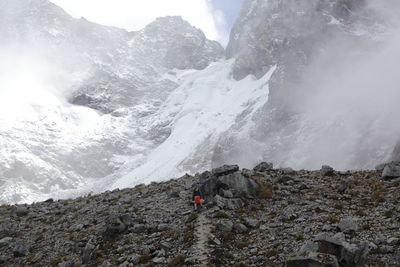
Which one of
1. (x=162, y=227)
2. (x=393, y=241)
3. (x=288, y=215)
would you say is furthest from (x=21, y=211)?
(x=393, y=241)

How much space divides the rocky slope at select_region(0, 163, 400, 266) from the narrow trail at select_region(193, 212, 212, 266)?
6cm

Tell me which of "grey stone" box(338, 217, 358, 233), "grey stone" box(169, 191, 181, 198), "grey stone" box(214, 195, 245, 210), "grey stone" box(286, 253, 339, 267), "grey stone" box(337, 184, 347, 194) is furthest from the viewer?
"grey stone" box(169, 191, 181, 198)

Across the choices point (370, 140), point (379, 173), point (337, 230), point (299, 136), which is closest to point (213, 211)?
point (337, 230)

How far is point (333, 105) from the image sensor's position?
7721 inches

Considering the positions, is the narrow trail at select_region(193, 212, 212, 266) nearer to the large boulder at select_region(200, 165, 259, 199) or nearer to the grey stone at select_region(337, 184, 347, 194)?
the large boulder at select_region(200, 165, 259, 199)

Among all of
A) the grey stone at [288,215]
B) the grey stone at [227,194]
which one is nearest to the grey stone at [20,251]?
the grey stone at [227,194]

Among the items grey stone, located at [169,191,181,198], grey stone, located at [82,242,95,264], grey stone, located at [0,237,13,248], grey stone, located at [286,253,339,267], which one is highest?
grey stone, located at [169,191,181,198]

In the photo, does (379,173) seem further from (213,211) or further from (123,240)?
(123,240)

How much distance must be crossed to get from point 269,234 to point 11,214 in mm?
29166

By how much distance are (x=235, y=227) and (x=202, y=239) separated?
237 centimetres

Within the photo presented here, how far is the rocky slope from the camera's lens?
871 inches

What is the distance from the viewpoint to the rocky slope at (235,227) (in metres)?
22.1

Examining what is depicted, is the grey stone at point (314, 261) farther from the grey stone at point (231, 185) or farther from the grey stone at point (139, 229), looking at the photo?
the grey stone at point (231, 185)

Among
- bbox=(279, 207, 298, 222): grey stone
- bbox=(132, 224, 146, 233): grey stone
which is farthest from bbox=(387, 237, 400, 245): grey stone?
bbox=(132, 224, 146, 233): grey stone
